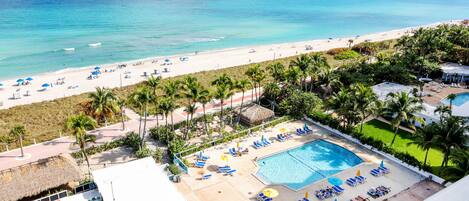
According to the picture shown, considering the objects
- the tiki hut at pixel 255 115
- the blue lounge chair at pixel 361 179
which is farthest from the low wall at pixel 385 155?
the blue lounge chair at pixel 361 179

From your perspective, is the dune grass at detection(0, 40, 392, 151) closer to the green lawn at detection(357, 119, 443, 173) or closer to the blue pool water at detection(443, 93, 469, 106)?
the green lawn at detection(357, 119, 443, 173)

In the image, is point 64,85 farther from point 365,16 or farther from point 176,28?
point 365,16

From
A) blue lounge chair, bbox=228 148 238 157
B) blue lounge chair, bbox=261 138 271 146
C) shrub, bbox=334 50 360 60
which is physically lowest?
blue lounge chair, bbox=228 148 238 157

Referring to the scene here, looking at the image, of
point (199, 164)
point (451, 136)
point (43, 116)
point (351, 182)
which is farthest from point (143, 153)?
point (451, 136)

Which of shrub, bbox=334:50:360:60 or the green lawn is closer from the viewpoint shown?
the green lawn

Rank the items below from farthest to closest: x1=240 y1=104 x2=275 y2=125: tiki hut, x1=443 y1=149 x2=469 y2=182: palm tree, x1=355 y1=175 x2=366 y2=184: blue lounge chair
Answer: x1=240 y1=104 x2=275 y2=125: tiki hut → x1=355 y1=175 x2=366 y2=184: blue lounge chair → x1=443 y1=149 x2=469 y2=182: palm tree

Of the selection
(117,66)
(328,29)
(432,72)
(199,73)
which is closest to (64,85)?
(117,66)

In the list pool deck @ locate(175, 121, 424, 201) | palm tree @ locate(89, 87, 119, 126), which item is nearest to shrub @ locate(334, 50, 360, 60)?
pool deck @ locate(175, 121, 424, 201)

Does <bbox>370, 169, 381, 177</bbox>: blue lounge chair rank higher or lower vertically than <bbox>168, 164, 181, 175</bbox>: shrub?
lower
